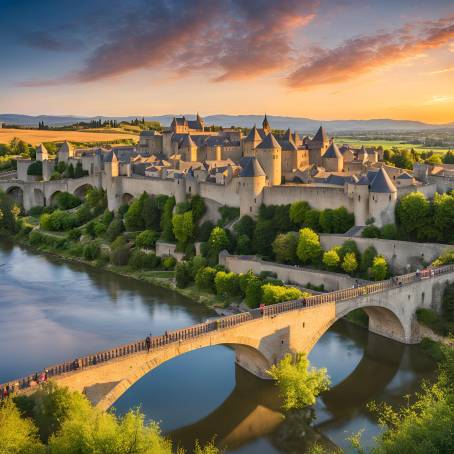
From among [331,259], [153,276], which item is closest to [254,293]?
[331,259]

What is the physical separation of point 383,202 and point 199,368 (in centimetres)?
1262

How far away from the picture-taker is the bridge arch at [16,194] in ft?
182

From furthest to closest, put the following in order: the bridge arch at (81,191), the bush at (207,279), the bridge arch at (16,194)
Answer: the bridge arch at (16,194) < the bridge arch at (81,191) < the bush at (207,279)

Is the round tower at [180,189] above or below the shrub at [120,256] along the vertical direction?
above

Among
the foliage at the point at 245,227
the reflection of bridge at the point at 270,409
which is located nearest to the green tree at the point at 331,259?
the reflection of bridge at the point at 270,409

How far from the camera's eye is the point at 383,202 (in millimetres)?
27656

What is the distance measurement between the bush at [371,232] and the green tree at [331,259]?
1812 millimetres

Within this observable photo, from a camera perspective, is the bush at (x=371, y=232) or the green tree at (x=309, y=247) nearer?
the bush at (x=371, y=232)

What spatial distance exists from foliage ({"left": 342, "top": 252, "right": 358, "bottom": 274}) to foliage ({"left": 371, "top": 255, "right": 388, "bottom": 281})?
0.88m

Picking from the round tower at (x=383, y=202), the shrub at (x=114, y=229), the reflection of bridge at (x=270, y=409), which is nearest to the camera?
the reflection of bridge at (x=270, y=409)

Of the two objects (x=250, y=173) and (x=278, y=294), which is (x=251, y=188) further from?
(x=278, y=294)

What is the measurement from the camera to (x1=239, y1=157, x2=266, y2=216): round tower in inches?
1288

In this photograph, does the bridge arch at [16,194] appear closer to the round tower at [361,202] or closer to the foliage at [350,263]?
the round tower at [361,202]

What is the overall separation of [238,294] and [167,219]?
36.1 ft
